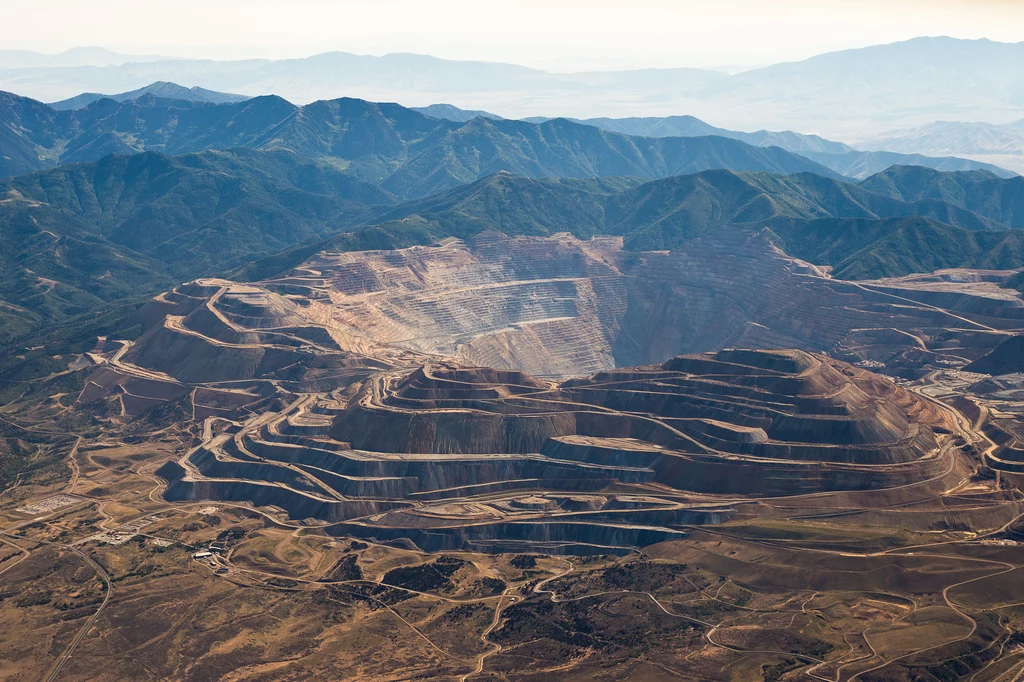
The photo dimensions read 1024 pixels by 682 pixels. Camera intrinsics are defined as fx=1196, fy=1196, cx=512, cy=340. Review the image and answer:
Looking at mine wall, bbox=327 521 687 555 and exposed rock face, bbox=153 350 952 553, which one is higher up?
exposed rock face, bbox=153 350 952 553

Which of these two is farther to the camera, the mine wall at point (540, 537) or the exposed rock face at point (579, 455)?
the exposed rock face at point (579, 455)

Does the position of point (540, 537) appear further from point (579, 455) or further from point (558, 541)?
point (579, 455)

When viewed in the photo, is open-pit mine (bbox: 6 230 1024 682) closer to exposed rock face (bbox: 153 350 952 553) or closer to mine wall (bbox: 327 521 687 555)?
mine wall (bbox: 327 521 687 555)

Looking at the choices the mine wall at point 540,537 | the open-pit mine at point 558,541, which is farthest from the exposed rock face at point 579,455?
the open-pit mine at point 558,541

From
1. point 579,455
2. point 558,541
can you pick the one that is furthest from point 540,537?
point 579,455

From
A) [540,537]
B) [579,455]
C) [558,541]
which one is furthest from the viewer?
[579,455]

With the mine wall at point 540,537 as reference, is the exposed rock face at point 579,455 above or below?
above

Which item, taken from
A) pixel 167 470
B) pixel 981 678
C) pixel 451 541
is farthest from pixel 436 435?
pixel 981 678

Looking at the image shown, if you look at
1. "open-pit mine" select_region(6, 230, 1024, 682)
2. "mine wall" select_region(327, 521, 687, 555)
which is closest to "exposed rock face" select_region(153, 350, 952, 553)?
"mine wall" select_region(327, 521, 687, 555)

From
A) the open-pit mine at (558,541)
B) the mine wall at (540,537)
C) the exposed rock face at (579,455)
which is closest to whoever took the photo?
the open-pit mine at (558,541)

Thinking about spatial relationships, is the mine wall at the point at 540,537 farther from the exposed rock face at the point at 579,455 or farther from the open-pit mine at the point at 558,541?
the open-pit mine at the point at 558,541

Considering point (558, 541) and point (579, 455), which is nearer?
point (558, 541)

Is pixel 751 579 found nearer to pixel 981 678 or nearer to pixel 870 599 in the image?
pixel 870 599
